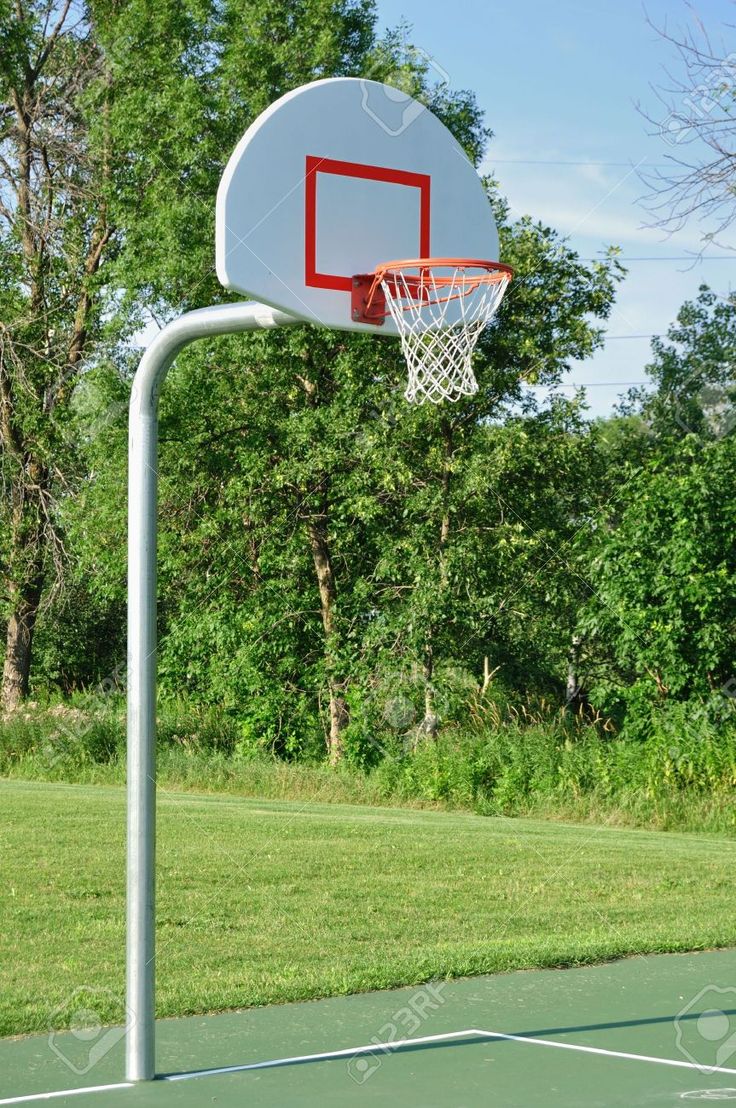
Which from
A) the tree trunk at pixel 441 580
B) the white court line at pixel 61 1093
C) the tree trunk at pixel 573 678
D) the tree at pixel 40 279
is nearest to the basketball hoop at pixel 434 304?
the white court line at pixel 61 1093

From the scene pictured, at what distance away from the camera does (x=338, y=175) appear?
6.83m

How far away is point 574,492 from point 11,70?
15524 millimetres

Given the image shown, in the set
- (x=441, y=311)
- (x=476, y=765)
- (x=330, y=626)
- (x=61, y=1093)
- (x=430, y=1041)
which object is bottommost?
(x=476, y=765)

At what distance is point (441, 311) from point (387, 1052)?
3680 mm

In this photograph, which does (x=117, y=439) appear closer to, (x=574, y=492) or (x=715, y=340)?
(x=574, y=492)

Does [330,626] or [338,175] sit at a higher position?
[338,175]

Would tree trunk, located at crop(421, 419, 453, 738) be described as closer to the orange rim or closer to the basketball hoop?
the basketball hoop

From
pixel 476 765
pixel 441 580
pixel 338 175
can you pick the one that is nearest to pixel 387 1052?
Result: pixel 338 175

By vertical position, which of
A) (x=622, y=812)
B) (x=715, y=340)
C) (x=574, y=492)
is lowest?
(x=622, y=812)

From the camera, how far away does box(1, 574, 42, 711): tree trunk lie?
29656 mm

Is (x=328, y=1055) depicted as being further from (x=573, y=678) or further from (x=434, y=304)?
(x=573, y=678)

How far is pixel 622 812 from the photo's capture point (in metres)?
16.5

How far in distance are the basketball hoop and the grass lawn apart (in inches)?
138

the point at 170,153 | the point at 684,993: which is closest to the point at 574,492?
the point at 170,153
